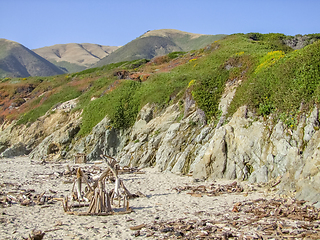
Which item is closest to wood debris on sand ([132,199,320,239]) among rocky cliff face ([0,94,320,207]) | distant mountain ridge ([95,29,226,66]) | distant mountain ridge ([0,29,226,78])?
rocky cliff face ([0,94,320,207])

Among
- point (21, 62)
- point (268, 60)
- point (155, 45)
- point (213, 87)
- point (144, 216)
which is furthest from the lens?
point (21, 62)

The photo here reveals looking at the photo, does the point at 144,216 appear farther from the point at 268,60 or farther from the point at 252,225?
the point at 268,60

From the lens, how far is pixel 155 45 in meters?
178

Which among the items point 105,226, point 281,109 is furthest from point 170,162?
point 105,226

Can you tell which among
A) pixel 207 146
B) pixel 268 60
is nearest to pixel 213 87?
pixel 268 60

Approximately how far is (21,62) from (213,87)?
183 metres

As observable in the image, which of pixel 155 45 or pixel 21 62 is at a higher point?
pixel 155 45

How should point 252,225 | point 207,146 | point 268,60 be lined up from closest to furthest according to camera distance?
1. point 252,225
2. point 207,146
3. point 268,60

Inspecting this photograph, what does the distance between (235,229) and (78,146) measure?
848 inches

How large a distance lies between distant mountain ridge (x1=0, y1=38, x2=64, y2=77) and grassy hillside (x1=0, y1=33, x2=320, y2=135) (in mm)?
126503

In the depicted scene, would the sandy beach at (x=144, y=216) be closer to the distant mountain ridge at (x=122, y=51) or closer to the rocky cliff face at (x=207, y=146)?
the rocky cliff face at (x=207, y=146)

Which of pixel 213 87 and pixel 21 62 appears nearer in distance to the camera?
pixel 213 87

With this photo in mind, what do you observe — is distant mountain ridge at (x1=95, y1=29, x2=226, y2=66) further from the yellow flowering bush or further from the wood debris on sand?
the wood debris on sand

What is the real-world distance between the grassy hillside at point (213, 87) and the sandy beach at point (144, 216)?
248 inches
